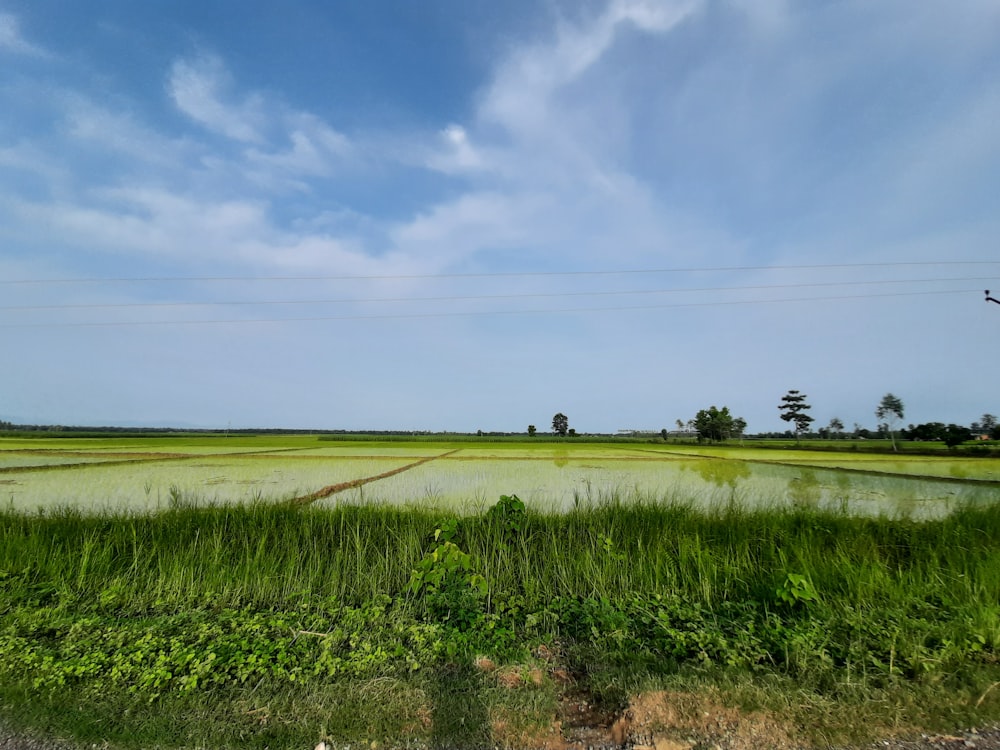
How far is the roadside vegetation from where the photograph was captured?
90.3 inches

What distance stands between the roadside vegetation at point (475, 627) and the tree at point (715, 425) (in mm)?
41502

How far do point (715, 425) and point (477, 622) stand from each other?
47.5m

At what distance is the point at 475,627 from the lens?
131 inches

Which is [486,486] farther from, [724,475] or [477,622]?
[724,475]

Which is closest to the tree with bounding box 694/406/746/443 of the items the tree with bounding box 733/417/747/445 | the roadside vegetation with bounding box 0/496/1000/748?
the tree with bounding box 733/417/747/445

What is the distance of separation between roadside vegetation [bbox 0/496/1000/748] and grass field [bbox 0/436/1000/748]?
0.7 inches

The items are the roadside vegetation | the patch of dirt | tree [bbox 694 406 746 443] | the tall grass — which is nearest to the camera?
the patch of dirt

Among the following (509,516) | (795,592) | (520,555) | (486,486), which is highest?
(509,516)

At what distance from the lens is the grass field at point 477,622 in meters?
2.29

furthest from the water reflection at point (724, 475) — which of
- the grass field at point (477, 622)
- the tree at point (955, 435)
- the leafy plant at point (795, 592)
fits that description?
the tree at point (955, 435)

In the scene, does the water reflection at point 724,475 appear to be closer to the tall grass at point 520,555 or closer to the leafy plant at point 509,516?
the tall grass at point 520,555

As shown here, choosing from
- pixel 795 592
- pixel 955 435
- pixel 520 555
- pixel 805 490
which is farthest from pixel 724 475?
pixel 955 435

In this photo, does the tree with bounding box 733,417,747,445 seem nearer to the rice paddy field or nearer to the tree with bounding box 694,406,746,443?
the tree with bounding box 694,406,746,443

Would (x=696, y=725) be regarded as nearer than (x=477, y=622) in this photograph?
Yes
